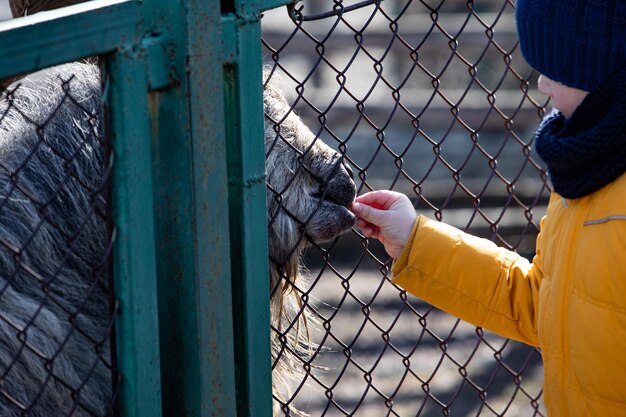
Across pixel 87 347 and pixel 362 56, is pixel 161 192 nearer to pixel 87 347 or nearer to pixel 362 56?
pixel 87 347

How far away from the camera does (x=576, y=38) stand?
2021 mm

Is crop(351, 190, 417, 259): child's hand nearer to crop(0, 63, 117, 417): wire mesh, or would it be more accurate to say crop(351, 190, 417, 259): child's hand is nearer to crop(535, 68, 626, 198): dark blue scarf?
crop(535, 68, 626, 198): dark blue scarf

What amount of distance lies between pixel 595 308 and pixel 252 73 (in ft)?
2.76

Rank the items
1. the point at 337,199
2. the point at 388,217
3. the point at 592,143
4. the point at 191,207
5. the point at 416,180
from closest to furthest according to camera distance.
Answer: the point at 191,207 → the point at 592,143 → the point at 388,217 → the point at 337,199 → the point at 416,180

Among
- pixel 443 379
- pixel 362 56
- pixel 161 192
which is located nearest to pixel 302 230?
pixel 161 192

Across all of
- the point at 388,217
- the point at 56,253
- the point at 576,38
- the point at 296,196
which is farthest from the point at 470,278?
the point at 56,253

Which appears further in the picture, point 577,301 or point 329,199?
point 329,199

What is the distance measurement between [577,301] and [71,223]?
1.20m

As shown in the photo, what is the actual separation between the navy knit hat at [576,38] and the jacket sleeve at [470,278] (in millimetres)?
554

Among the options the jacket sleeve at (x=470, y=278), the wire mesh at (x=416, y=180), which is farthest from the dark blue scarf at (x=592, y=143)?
the wire mesh at (x=416, y=180)

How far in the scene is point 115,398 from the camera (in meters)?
1.85

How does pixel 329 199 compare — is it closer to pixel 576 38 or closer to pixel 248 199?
pixel 248 199

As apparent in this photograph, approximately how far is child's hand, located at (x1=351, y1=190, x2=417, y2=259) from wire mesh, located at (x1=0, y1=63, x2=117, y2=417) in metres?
0.67

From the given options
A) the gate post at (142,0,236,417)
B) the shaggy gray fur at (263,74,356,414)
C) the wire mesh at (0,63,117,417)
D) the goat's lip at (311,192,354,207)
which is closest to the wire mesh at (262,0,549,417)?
the shaggy gray fur at (263,74,356,414)
